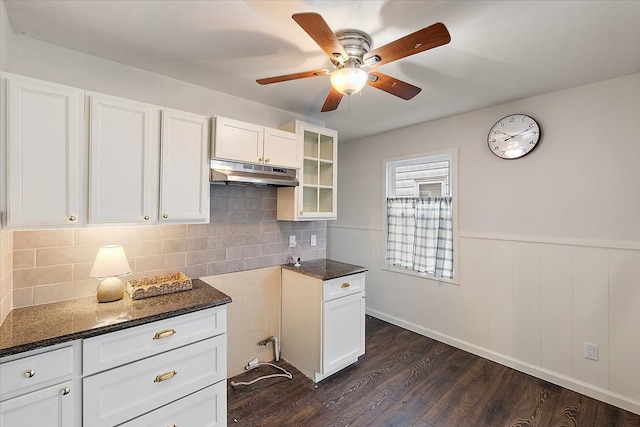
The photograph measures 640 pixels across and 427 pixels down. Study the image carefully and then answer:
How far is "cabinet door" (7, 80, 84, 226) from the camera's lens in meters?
1.42

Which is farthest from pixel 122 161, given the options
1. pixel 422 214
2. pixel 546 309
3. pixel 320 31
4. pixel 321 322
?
pixel 546 309

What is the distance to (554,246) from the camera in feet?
7.97

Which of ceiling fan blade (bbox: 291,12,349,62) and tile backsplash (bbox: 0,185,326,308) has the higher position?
ceiling fan blade (bbox: 291,12,349,62)

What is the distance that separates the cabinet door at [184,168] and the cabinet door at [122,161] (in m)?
0.06

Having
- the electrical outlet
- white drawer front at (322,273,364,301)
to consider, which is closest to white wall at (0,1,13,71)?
white drawer front at (322,273,364,301)

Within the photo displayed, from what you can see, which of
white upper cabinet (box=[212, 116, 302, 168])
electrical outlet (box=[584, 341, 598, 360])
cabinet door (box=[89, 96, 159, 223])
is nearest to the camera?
cabinet door (box=[89, 96, 159, 223])

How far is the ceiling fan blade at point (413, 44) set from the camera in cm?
119

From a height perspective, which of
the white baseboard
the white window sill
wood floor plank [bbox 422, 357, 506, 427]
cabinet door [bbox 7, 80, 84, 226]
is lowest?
wood floor plank [bbox 422, 357, 506, 427]

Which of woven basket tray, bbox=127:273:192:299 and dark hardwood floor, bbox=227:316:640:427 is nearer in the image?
woven basket tray, bbox=127:273:192:299

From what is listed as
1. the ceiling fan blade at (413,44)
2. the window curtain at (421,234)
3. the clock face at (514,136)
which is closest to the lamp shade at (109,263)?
the ceiling fan blade at (413,44)

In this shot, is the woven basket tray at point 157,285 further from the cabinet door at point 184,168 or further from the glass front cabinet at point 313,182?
the glass front cabinet at point 313,182

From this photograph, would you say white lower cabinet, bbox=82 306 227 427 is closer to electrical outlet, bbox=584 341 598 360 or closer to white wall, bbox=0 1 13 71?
white wall, bbox=0 1 13 71

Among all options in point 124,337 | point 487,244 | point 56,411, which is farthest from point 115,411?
point 487,244

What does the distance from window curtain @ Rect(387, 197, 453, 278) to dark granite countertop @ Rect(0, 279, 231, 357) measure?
234 centimetres
